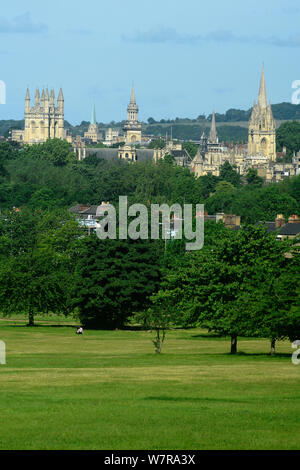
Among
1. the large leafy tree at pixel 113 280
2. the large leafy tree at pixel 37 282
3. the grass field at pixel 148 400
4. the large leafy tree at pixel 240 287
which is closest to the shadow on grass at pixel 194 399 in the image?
the grass field at pixel 148 400

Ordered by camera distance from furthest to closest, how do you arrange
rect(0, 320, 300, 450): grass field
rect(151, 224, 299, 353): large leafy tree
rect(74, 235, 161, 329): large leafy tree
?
rect(74, 235, 161, 329): large leafy tree, rect(151, 224, 299, 353): large leafy tree, rect(0, 320, 300, 450): grass field

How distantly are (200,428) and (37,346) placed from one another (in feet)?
92.9

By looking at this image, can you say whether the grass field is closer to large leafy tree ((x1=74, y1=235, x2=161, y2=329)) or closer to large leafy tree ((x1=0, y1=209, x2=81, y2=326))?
large leafy tree ((x1=74, y1=235, x2=161, y2=329))

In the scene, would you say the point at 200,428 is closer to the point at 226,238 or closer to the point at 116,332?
the point at 226,238

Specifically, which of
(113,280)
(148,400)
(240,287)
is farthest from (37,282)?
(148,400)

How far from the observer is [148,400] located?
2962 cm

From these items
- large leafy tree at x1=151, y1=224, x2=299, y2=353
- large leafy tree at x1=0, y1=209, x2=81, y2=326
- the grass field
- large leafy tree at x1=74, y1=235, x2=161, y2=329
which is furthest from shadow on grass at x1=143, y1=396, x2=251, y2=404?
large leafy tree at x1=0, y1=209, x2=81, y2=326

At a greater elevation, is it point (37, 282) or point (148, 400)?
point (37, 282)

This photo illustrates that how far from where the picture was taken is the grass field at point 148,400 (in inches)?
939

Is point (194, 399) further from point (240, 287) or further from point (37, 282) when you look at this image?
point (37, 282)

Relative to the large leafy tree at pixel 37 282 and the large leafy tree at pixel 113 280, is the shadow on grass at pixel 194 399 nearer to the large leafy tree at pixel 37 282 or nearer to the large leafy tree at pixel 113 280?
the large leafy tree at pixel 113 280

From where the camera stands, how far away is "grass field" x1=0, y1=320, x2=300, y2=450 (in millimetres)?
23844
